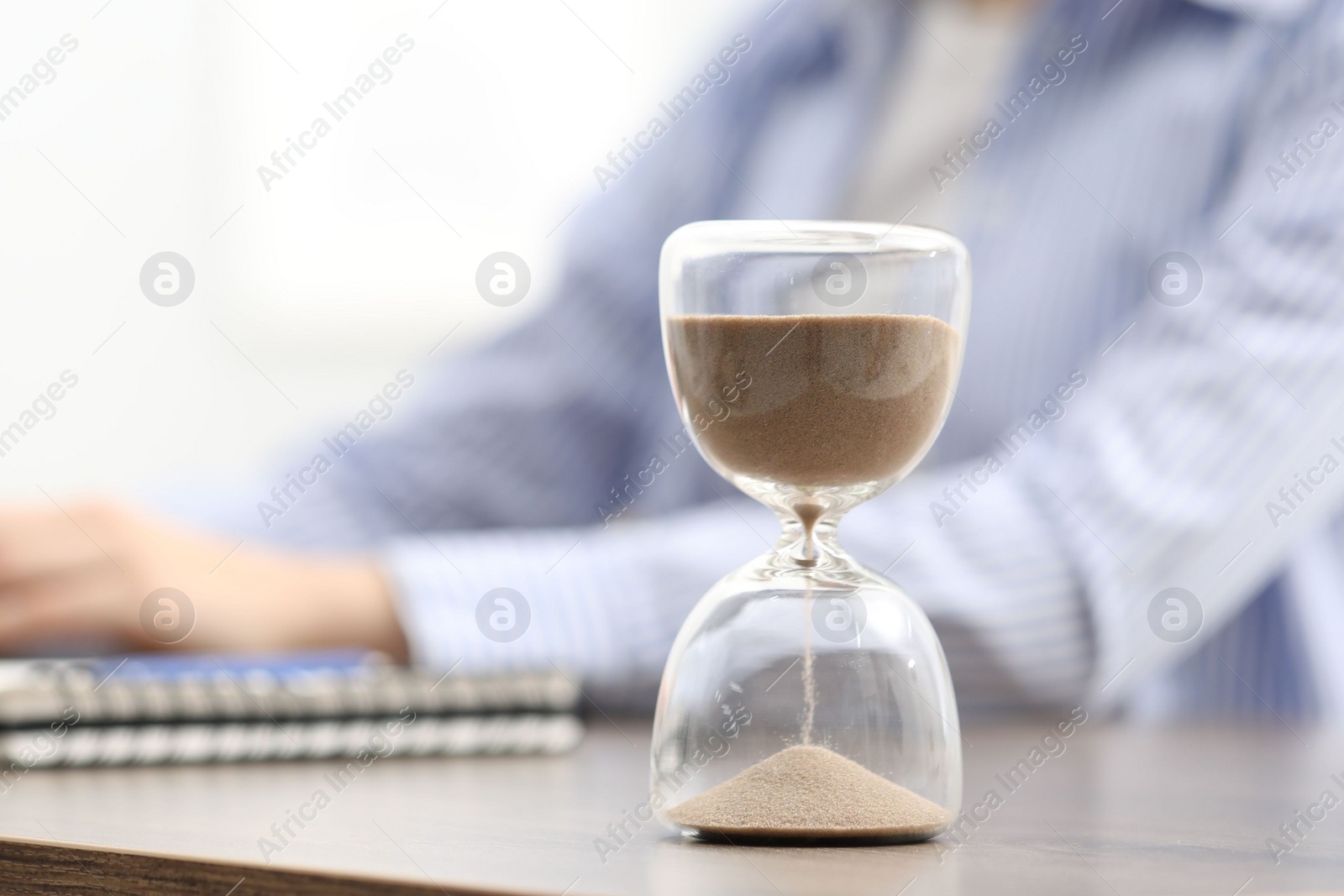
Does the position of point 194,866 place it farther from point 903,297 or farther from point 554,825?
point 903,297

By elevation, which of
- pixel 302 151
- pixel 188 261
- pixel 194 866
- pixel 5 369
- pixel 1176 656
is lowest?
pixel 194 866

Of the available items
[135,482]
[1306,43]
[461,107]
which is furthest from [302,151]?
[1306,43]

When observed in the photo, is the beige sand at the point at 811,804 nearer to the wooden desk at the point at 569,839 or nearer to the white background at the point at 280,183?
the wooden desk at the point at 569,839

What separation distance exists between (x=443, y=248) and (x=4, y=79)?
786 millimetres

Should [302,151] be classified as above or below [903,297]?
above

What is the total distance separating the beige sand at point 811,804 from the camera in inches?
17.8

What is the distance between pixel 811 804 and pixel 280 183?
2.18 m

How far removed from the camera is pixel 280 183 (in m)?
Result: 2.40

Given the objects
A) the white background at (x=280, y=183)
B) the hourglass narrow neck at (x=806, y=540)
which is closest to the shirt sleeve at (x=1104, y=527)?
the hourglass narrow neck at (x=806, y=540)

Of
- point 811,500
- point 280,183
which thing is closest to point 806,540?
point 811,500

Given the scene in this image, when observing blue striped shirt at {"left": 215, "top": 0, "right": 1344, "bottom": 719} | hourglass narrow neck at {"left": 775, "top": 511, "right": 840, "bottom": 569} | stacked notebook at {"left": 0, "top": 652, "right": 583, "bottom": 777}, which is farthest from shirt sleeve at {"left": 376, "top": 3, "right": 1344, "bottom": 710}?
hourglass narrow neck at {"left": 775, "top": 511, "right": 840, "bottom": 569}

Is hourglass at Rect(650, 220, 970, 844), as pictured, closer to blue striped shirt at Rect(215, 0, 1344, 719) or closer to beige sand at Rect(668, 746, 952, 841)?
beige sand at Rect(668, 746, 952, 841)

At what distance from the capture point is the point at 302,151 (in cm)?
233

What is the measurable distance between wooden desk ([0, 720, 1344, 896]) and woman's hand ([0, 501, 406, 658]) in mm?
306
